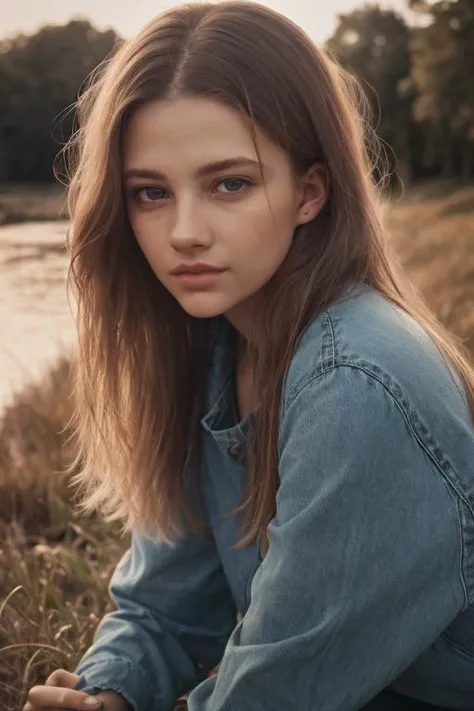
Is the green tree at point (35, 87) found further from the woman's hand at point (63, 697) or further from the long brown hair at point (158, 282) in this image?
the woman's hand at point (63, 697)

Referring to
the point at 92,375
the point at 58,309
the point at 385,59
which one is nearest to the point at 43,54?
the point at 58,309

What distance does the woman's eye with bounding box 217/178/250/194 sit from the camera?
1.55m

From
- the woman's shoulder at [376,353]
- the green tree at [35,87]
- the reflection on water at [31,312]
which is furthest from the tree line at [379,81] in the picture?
the reflection on water at [31,312]

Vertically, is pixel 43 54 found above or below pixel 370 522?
above

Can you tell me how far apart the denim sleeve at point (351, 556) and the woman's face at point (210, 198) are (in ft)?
1.08

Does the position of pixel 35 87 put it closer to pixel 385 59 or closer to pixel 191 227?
pixel 191 227

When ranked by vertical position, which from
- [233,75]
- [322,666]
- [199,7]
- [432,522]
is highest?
[199,7]

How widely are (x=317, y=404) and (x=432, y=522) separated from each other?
224 millimetres

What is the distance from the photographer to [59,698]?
171 cm

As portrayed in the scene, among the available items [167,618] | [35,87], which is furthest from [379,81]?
[167,618]

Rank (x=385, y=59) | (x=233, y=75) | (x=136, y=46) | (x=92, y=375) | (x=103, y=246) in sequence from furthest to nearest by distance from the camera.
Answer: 1. (x=385, y=59)
2. (x=92, y=375)
3. (x=103, y=246)
4. (x=136, y=46)
5. (x=233, y=75)

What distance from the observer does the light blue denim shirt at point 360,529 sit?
1275mm

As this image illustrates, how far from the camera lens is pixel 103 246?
5.82 feet

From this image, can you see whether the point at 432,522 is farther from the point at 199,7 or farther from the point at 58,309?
the point at 58,309
